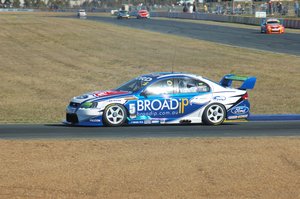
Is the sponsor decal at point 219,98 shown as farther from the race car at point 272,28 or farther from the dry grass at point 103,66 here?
the race car at point 272,28

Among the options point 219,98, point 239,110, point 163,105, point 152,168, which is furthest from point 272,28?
point 152,168

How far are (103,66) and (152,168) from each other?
78.8ft

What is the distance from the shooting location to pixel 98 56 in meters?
42.1

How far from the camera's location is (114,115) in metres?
17.9

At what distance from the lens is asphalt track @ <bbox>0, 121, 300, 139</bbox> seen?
16.9 meters

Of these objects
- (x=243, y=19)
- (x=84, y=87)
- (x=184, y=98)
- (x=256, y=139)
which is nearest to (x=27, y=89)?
(x=84, y=87)

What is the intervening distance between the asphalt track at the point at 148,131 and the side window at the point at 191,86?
0.89 m

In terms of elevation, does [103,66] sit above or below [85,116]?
below

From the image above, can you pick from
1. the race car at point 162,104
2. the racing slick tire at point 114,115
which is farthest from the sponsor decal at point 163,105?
the racing slick tire at point 114,115

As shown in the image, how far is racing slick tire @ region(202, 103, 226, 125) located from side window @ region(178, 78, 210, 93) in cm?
46

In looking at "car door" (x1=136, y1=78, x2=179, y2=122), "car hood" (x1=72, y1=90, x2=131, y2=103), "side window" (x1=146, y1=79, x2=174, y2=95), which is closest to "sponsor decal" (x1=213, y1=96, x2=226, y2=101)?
"car door" (x1=136, y1=78, x2=179, y2=122)

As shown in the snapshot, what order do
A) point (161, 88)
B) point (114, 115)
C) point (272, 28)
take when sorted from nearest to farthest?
point (114, 115) < point (161, 88) < point (272, 28)

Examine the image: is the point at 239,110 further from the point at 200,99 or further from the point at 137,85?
the point at 137,85

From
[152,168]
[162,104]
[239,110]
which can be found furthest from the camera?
[239,110]
